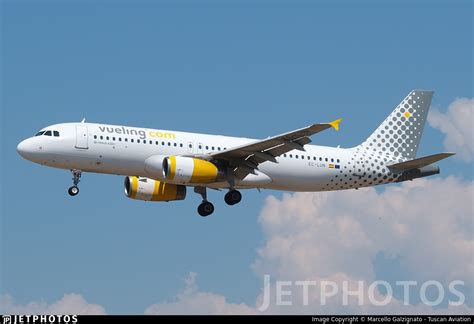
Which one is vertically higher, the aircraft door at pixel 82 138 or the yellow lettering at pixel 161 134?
the yellow lettering at pixel 161 134

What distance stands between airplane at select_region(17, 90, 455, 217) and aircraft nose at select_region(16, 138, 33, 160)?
0.03 meters

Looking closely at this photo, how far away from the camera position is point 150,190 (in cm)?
5847

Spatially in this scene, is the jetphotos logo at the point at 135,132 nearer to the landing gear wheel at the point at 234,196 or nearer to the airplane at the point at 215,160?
the airplane at the point at 215,160

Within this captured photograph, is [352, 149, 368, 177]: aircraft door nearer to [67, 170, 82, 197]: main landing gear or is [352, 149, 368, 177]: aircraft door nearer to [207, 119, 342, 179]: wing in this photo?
[207, 119, 342, 179]: wing

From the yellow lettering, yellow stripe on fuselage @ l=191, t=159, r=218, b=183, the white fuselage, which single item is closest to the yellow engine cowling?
the white fuselage

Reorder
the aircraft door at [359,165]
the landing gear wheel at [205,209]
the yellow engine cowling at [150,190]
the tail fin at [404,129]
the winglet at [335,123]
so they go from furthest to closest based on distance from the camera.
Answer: the tail fin at [404,129] < the aircraft door at [359,165] < the yellow engine cowling at [150,190] < the landing gear wheel at [205,209] < the winglet at [335,123]

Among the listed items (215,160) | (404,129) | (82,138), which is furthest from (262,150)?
(404,129)

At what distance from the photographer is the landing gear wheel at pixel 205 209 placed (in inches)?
2247

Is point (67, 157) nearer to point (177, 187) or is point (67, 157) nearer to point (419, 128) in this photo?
point (177, 187)

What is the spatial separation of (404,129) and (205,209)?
41.8ft

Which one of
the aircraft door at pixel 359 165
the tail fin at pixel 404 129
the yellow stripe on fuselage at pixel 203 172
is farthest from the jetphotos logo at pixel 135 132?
the tail fin at pixel 404 129

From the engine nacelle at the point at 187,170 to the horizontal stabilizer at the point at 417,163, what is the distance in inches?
412

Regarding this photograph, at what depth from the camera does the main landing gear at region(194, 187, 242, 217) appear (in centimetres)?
5603

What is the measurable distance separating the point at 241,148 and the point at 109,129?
21.0ft
